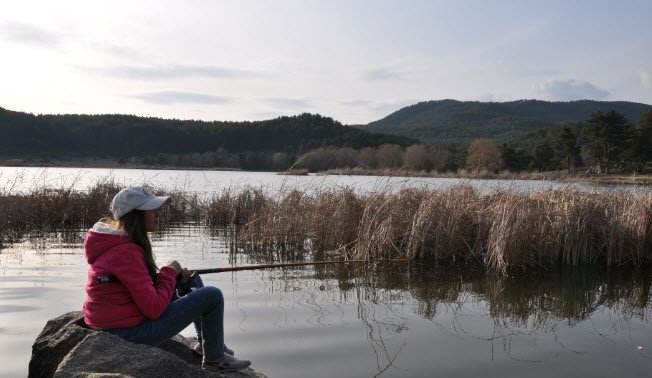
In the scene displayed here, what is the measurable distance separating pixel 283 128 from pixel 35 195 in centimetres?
7688

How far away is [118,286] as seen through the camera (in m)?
3.61

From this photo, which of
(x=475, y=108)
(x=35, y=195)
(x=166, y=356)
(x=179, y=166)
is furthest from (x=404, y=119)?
(x=166, y=356)

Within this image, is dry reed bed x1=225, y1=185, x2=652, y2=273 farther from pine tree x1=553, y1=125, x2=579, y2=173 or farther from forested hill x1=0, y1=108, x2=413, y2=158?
forested hill x1=0, y1=108, x2=413, y2=158

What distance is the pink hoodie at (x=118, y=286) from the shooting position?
140 inches

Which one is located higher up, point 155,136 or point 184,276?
point 155,136

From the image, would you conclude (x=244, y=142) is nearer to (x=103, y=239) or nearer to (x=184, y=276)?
(x=184, y=276)

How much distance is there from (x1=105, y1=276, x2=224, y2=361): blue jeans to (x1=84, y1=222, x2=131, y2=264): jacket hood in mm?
552

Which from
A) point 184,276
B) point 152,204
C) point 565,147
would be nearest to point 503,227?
point 184,276

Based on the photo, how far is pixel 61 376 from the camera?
3246 mm

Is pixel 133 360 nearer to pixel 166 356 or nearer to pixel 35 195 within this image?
pixel 166 356

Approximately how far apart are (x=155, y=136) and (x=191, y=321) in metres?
85.3

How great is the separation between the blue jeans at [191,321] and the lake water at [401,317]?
0.76m

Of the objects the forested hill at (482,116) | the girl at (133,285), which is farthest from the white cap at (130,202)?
the forested hill at (482,116)

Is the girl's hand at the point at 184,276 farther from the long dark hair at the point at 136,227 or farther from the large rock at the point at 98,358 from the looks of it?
the large rock at the point at 98,358
